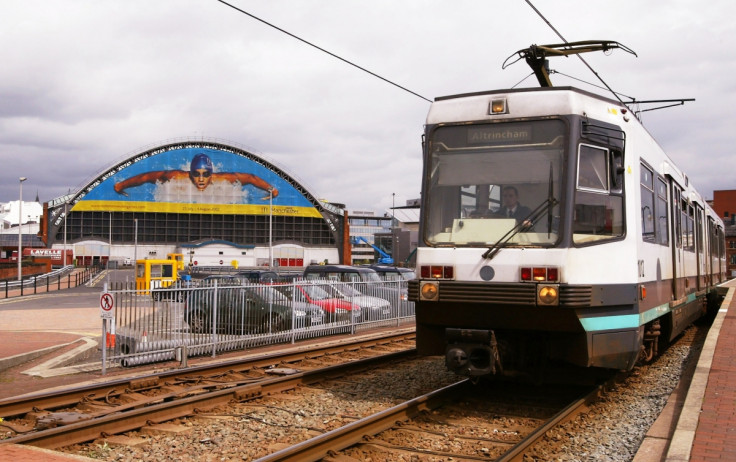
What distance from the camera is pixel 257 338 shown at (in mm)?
15359

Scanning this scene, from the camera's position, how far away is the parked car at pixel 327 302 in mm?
17047

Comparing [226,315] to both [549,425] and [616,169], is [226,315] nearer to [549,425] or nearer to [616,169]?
[549,425]

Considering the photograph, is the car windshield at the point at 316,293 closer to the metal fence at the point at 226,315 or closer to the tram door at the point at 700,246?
the metal fence at the point at 226,315

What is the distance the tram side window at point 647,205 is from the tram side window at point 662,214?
0.34 metres

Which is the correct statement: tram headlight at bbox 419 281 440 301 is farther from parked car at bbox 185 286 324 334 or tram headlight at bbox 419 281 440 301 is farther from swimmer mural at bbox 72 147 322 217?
swimmer mural at bbox 72 147 322 217

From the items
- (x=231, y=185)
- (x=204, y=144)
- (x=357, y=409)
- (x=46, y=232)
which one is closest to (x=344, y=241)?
(x=231, y=185)

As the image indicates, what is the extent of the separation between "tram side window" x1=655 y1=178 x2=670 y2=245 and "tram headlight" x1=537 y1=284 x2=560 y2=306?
3.01m

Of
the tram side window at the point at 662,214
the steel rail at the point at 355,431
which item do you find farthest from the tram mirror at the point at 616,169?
the steel rail at the point at 355,431

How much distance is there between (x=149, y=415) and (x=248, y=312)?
293 inches

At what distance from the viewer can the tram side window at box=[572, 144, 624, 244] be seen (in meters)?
7.62

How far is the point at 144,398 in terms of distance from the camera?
897cm

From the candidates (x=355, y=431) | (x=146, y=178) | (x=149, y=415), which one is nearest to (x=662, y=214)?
(x=355, y=431)

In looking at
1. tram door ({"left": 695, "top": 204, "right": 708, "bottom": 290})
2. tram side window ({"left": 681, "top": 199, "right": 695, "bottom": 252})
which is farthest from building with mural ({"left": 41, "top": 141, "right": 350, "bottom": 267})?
tram side window ({"left": 681, "top": 199, "right": 695, "bottom": 252})

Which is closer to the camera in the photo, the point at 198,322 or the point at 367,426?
the point at 367,426
